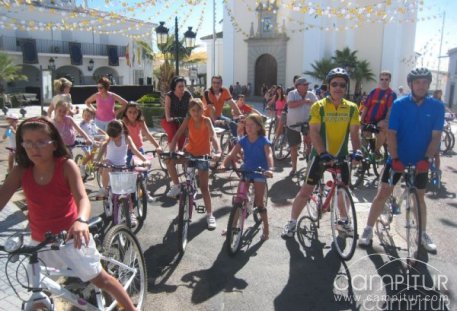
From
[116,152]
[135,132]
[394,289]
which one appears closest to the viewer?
[394,289]

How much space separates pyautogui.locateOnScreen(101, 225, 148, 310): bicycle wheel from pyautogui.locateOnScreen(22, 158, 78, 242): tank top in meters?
0.40

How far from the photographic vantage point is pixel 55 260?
2662 mm

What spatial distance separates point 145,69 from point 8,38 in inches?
590

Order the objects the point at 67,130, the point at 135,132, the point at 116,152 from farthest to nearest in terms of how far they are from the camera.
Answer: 1. the point at 67,130
2. the point at 135,132
3. the point at 116,152

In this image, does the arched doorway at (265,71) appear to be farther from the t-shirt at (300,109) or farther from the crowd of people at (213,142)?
the t-shirt at (300,109)

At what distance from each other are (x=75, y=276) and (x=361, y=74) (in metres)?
29.4

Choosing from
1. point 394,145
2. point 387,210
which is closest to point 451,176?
point 387,210

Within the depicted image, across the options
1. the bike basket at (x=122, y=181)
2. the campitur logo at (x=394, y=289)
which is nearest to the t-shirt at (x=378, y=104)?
the campitur logo at (x=394, y=289)

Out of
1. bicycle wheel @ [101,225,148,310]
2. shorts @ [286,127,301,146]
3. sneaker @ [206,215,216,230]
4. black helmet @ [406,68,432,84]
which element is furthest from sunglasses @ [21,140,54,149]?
shorts @ [286,127,301,146]

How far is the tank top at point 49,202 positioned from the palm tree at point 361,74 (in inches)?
1108

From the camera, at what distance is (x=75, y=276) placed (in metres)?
2.70

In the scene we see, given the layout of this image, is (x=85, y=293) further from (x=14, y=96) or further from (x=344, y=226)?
(x=14, y=96)

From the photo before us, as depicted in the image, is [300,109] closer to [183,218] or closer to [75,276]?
[183,218]

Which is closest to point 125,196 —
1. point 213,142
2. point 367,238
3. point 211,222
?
point 211,222
